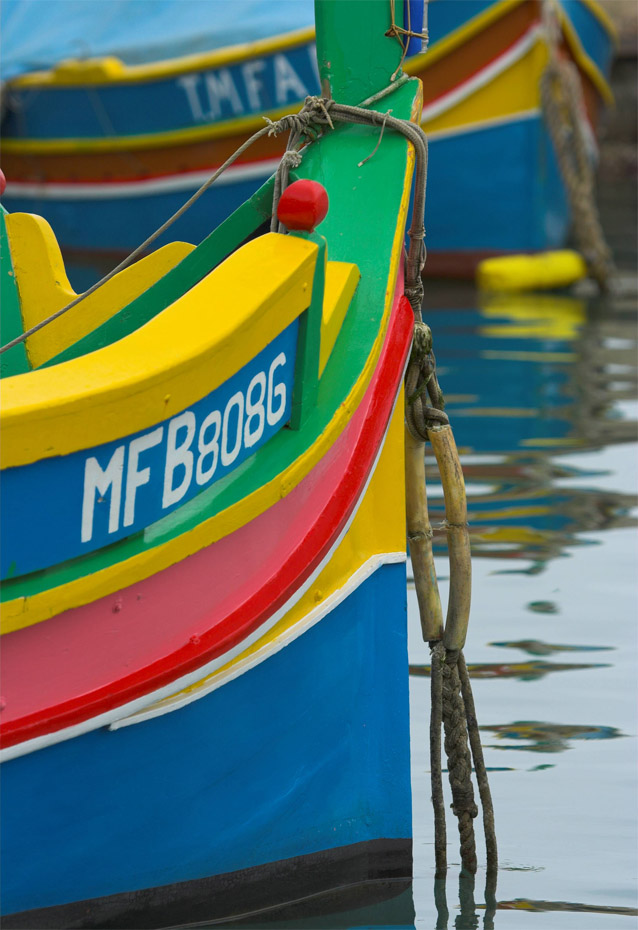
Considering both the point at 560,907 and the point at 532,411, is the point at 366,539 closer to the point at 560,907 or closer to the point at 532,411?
the point at 560,907

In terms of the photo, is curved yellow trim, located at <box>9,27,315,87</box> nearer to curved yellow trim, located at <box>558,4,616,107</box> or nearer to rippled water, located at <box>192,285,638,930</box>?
curved yellow trim, located at <box>558,4,616,107</box>

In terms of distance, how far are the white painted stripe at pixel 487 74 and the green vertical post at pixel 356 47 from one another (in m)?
8.15

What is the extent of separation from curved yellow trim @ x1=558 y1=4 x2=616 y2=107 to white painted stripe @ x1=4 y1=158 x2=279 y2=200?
2138 mm

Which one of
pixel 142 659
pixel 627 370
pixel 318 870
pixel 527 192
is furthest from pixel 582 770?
pixel 527 192

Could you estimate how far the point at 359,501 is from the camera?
2.54 m

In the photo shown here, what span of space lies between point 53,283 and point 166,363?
860 mm

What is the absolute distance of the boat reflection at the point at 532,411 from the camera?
17.2ft

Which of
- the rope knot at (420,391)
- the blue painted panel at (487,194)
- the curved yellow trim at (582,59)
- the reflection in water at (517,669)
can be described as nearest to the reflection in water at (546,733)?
the reflection in water at (517,669)

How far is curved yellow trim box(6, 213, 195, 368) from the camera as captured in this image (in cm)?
292

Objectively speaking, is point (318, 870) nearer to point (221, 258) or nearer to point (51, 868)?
point (51, 868)

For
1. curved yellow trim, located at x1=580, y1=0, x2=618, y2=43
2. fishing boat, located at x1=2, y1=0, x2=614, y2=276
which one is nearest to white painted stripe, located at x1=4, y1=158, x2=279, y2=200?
fishing boat, located at x1=2, y1=0, x2=614, y2=276

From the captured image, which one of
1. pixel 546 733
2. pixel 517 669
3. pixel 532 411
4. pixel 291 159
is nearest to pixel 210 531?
pixel 291 159

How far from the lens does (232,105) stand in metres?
11.1

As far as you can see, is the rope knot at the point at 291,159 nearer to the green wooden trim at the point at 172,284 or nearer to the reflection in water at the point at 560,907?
the green wooden trim at the point at 172,284
